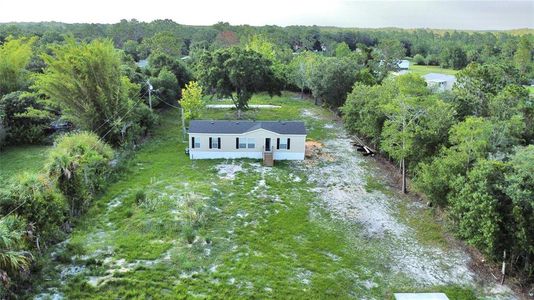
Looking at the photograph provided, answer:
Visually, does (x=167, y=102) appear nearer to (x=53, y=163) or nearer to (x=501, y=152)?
(x=53, y=163)

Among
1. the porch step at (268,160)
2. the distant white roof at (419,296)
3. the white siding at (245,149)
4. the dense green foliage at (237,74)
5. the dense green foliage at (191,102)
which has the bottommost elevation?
the distant white roof at (419,296)

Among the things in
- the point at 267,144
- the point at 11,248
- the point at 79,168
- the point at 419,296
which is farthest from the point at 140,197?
the point at 419,296

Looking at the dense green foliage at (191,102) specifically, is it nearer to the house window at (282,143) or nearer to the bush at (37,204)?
the house window at (282,143)

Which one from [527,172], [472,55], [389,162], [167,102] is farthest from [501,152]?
[472,55]

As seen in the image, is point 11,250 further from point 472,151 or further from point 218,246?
point 472,151

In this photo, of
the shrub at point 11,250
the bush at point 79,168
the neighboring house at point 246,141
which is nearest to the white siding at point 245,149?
the neighboring house at point 246,141

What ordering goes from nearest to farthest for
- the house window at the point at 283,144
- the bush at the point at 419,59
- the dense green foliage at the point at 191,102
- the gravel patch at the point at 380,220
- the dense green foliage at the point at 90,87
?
the gravel patch at the point at 380,220 → the dense green foliage at the point at 90,87 → the house window at the point at 283,144 → the dense green foliage at the point at 191,102 → the bush at the point at 419,59

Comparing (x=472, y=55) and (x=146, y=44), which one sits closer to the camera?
(x=146, y=44)
